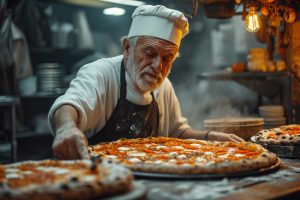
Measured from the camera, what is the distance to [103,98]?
367 cm

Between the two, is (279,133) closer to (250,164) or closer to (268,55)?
(250,164)

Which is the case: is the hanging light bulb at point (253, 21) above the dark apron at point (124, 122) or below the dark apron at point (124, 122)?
above

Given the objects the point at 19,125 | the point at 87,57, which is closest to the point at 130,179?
the point at 19,125

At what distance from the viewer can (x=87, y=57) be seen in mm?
8250

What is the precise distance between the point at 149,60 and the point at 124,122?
23.8 inches

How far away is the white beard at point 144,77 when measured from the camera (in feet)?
12.1

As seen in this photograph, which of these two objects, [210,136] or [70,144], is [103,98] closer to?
[210,136]

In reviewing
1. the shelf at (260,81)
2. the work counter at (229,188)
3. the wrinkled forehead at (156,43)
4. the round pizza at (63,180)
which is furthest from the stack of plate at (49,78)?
the work counter at (229,188)

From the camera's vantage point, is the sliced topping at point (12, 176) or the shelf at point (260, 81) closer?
the sliced topping at point (12, 176)

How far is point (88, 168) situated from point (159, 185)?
0.41 m

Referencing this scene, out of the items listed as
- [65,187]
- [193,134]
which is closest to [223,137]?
[193,134]

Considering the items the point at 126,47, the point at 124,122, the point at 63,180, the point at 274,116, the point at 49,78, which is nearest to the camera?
the point at 63,180

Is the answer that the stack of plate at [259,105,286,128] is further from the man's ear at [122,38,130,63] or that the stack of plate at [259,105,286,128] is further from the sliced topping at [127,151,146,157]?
the sliced topping at [127,151,146,157]

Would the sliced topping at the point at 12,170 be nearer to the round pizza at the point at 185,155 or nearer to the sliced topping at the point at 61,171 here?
the sliced topping at the point at 61,171
